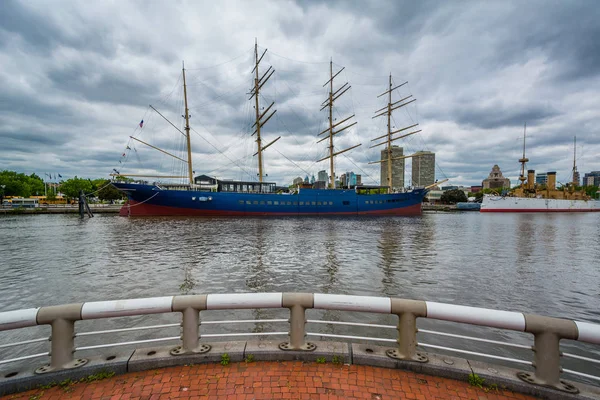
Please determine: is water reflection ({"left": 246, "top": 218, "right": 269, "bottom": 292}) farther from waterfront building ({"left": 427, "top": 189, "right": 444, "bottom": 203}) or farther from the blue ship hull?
waterfront building ({"left": 427, "top": 189, "right": 444, "bottom": 203})

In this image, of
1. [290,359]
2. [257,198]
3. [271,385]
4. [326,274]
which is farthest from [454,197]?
[271,385]

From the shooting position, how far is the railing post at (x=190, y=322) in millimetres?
3660

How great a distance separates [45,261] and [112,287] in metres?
7.79

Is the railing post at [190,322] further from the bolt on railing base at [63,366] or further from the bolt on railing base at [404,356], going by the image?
the bolt on railing base at [404,356]

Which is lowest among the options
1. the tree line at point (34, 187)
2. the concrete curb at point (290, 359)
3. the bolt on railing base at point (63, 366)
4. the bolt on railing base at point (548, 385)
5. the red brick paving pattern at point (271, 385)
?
the red brick paving pattern at point (271, 385)

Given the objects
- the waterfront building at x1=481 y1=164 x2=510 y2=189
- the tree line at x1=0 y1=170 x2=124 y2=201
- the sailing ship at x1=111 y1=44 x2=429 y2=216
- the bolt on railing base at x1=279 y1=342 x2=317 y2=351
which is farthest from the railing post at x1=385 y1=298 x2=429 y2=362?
the waterfront building at x1=481 y1=164 x2=510 y2=189

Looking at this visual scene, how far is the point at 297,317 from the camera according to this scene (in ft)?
12.5

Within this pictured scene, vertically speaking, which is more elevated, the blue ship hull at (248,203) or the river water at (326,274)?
the blue ship hull at (248,203)

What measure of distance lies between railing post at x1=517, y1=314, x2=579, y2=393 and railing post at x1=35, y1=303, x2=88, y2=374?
5.35 meters

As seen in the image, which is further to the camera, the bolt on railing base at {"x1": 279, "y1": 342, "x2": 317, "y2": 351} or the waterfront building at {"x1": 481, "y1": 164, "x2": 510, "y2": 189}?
the waterfront building at {"x1": 481, "y1": 164, "x2": 510, "y2": 189}

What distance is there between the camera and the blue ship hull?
43.5 metres

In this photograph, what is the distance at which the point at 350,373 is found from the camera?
362 cm

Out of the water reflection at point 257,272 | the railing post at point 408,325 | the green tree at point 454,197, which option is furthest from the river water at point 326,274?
the green tree at point 454,197

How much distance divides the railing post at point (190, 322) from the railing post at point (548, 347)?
4.02 metres
